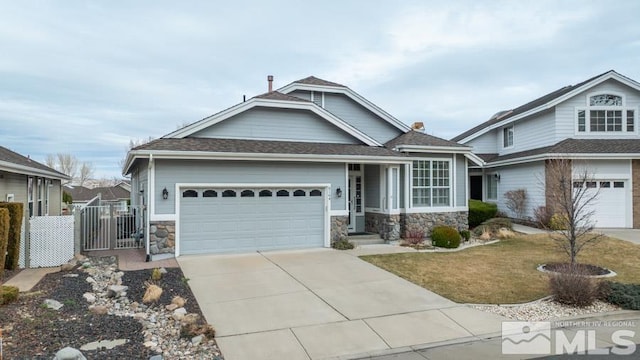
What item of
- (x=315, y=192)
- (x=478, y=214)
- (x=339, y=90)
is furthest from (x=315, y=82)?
(x=478, y=214)

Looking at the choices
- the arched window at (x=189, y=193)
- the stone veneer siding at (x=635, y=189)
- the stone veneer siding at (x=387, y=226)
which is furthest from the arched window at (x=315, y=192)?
the stone veneer siding at (x=635, y=189)

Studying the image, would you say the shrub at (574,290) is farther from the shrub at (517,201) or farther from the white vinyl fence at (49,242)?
the shrub at (517,201)

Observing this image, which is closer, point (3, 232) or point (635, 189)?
point (3, 232)

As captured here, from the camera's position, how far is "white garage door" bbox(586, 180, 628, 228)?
17016 millimetres

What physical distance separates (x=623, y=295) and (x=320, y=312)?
5484 millimetres

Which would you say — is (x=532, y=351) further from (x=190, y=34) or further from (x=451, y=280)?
(x=190, y=34)

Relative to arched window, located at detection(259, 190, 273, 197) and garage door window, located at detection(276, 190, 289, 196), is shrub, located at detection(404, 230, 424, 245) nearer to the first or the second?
garage door window, located at detection(276, 190, 289, 196)

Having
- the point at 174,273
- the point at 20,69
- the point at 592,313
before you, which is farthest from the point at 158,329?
the point at 20,69

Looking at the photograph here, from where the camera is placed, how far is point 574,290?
22.5 feet

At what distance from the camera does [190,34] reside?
1326 cm

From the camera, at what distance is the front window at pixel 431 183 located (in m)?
14.9

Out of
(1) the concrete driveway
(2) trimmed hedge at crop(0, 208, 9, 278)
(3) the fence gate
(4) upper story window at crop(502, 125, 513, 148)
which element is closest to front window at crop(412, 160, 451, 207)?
(1) the concrete driveway

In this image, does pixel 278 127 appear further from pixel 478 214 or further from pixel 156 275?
pixel 478 214

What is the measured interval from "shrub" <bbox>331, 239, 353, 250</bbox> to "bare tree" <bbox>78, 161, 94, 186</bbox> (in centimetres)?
7154
